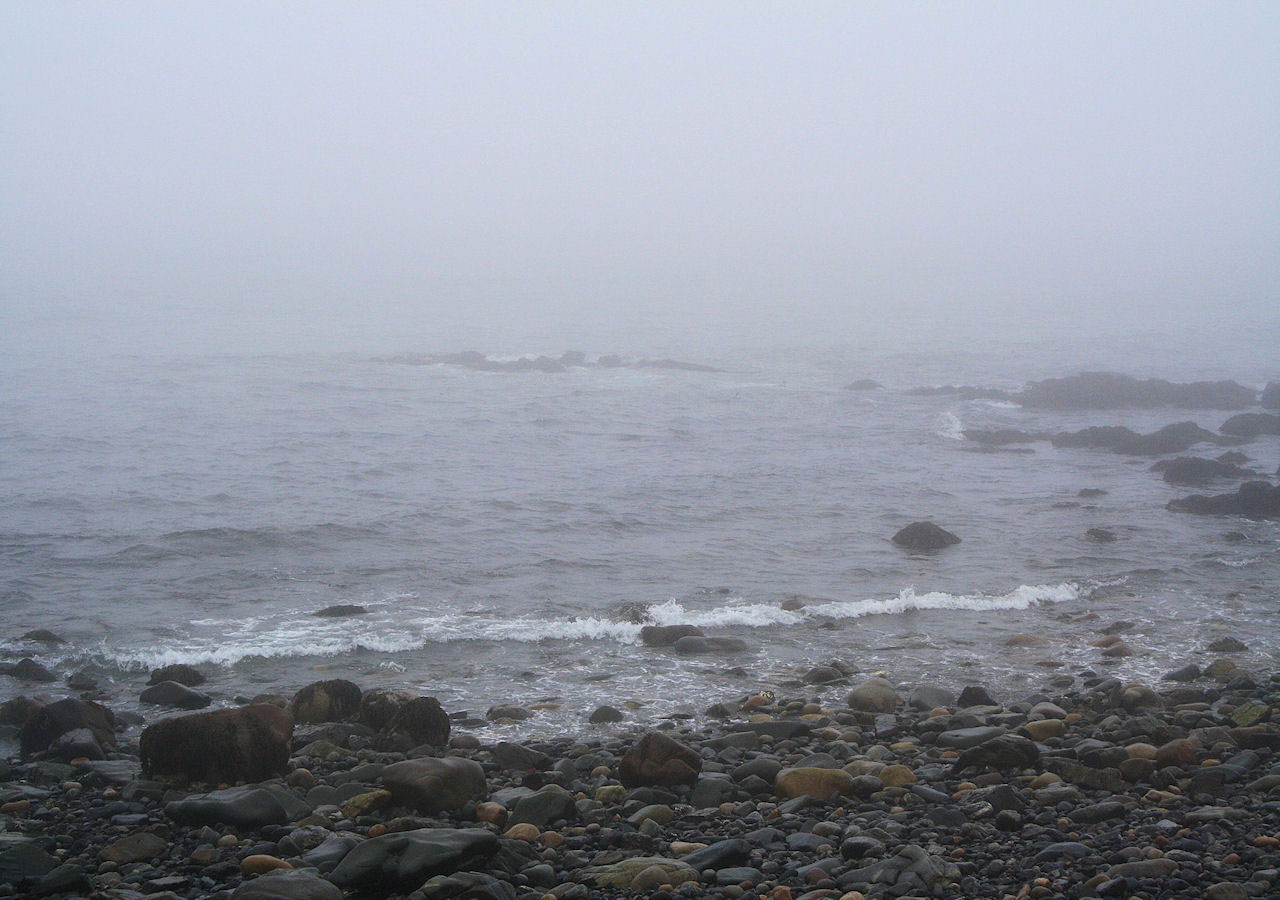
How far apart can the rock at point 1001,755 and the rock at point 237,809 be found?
5357mm

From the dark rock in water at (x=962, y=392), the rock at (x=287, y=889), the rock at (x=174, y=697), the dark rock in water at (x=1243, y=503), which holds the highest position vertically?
the dark rock in water at (x=962, y=392)

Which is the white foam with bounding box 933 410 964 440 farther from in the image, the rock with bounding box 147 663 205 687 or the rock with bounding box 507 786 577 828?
the rock with bounding box 507 786 577 828

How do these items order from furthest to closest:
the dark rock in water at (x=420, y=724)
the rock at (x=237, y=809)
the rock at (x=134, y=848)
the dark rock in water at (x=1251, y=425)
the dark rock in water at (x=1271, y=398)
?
the dark rock in water at (x=1271, y=398) → the dark rock in water at (x=1251, y=425) → the dark rock in water at (x=420, y=724) → the rock at (x=237, y=809) → the rock at (x=134, y=848)

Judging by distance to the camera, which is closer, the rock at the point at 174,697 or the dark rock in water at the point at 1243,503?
the rock at the point at 174,697

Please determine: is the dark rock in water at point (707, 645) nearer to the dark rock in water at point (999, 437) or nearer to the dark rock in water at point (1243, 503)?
the dark rock in water at point (1243, 503)

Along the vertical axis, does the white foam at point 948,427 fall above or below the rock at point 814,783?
above

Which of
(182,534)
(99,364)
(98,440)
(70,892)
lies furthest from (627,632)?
(99,364)

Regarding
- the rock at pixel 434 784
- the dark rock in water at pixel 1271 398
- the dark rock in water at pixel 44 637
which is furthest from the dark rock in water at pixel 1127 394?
the rock at pixel 434 784

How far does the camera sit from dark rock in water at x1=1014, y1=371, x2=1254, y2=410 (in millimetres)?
37594

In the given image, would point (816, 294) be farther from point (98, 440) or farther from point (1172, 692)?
point (1172, 692)

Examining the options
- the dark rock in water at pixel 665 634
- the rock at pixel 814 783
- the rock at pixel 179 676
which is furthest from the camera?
the dark rock in water at pixel 665 634

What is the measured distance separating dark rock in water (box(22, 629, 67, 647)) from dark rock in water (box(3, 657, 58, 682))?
1.10m

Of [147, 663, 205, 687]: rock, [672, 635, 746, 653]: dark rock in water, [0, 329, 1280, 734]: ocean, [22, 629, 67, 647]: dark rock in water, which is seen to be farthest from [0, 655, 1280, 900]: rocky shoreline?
[22, 629, 67, 647]: dark rock in water

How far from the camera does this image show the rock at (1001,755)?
8164mm
